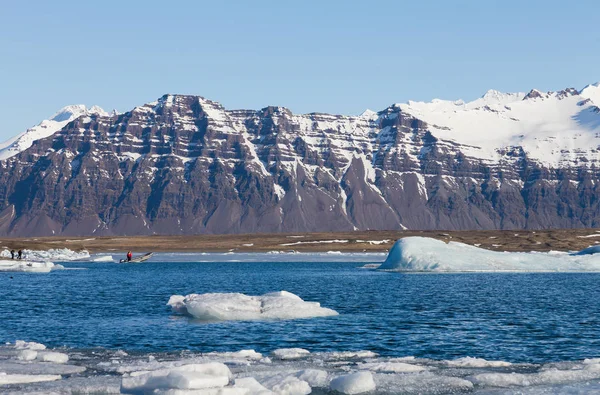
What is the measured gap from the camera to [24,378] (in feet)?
95.0

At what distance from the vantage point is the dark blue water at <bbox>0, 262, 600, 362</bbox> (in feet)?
127

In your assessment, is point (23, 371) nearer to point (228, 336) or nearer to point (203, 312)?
point (228, 336)

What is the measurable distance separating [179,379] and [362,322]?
24.4 meters

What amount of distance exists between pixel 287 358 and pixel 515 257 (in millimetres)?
70804

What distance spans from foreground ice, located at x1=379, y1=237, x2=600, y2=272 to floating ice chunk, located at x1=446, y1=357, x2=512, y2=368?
A: 60408mm

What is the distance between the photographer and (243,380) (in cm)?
2684

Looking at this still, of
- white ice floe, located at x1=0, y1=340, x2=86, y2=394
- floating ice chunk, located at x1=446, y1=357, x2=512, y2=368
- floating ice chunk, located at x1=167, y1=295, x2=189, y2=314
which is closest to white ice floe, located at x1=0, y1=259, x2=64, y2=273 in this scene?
floating ice chunk, located at x1=167, y1=295, x2=189, y2=314

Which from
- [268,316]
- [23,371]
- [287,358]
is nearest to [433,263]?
[268,316]

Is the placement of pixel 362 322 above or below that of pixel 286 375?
below

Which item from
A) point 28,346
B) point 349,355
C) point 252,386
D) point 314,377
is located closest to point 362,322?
point 349,355

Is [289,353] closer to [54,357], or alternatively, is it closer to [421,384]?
[421,384]

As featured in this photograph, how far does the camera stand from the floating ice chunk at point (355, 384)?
88.6ft

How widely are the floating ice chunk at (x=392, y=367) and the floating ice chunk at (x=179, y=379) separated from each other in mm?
6593

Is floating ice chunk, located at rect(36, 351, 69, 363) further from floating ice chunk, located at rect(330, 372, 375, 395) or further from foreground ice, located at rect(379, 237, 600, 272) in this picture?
foreground ice, located at rect(379, 237, 600, 272)
